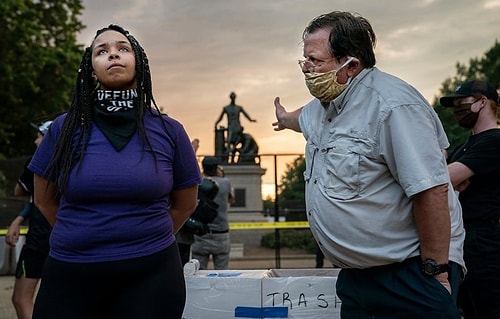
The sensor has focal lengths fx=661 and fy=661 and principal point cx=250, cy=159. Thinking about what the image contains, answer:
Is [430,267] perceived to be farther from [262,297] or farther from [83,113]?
[262,297]

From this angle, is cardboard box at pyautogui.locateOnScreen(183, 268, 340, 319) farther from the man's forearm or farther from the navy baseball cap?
the man's forearm

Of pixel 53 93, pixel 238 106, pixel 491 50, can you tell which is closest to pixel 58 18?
pixel 53 93

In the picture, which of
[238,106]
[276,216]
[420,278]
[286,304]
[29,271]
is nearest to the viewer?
[420,278]

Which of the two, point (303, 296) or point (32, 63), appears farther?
point (32, 63)

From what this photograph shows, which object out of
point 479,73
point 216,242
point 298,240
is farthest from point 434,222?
point 479,73

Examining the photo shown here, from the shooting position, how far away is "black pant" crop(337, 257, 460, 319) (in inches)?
89.2

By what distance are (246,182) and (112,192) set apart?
1773 centimetres

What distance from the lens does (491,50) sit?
42375 mm

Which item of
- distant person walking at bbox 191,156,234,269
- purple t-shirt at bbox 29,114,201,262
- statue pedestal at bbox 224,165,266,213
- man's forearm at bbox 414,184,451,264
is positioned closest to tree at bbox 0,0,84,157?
statue pedestal at bbox 224,165,266,213

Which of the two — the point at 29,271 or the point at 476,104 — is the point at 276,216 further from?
the point at 476,104

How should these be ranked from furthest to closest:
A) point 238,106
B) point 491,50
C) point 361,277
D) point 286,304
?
point 491,50 < point 238,106 < point 286,304 < point 361,277

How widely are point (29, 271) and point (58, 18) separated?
2022 centimetres

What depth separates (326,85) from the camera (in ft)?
7.96

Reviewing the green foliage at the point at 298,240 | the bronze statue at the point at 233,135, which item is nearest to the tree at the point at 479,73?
the bronze statue at the point at 233,135
